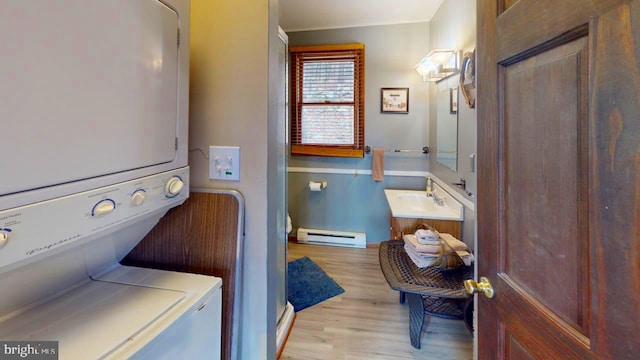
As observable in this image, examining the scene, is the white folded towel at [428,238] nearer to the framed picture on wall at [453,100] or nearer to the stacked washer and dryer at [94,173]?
the framed picture on wall at [453,100]

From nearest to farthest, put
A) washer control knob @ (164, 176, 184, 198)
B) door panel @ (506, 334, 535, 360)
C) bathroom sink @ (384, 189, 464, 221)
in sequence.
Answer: door panel @ (506, 334, 535, 360), washer control knob @ (164, 176, 184, 198), bathroom sink @ (384, 189, 464, 221)

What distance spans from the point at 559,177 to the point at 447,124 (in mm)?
Result: 2207

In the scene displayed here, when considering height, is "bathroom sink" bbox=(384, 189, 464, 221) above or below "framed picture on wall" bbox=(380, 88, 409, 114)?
below

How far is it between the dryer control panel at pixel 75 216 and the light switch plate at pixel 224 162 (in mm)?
249

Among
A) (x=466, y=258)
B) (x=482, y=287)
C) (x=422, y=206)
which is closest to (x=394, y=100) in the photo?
(x=422, y=206)

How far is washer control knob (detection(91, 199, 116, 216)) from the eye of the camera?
2.20 feet

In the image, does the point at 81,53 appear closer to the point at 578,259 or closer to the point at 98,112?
the point at 98,112

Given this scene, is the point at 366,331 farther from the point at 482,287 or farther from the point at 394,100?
the point at 394,100

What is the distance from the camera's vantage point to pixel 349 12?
124 inches

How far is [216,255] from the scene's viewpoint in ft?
3.63

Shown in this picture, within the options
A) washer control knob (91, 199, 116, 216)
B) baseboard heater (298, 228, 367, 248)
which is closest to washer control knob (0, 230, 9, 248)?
washer control knob (91, 199, 116, 216)

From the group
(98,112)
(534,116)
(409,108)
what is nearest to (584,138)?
(534,116)

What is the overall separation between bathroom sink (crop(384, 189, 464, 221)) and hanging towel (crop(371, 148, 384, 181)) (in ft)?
1.18

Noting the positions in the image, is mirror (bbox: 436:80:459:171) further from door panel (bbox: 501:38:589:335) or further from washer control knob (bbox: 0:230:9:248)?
washer control knob (bbox: 0:230:9:248)
